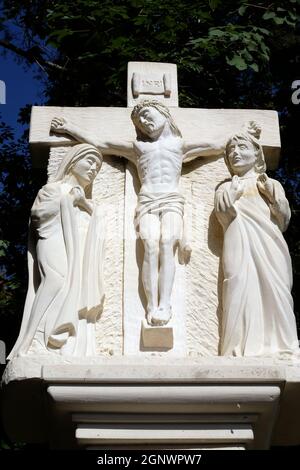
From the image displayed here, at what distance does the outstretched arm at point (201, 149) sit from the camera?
21.1 ft

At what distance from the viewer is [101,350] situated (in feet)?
18.1

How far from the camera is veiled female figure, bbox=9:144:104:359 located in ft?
17.1

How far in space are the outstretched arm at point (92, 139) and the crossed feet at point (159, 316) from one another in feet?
4.90

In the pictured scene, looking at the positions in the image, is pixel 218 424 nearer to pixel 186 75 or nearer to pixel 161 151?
pixel 161 151

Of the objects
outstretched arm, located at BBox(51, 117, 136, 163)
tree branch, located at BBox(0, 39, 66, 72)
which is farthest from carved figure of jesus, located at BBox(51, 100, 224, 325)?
tree branch, located at BBox(0, 39, 66, 72)

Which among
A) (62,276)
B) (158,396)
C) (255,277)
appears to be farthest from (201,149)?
(158,396)

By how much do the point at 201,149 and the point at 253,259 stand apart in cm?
129

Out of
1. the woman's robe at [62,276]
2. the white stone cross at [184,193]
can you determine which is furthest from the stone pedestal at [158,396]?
the white stone cross at [184,193]

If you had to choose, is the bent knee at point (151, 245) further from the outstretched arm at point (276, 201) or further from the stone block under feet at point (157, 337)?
the outstretched arm at point (276, 201)

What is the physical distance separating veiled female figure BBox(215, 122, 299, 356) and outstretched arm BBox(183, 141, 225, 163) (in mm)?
248

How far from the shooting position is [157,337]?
17.6 ft

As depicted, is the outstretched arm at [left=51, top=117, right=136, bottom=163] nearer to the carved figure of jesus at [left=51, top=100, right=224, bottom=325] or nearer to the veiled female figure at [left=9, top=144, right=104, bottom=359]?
the carved figure of jesus at [left=51, top=100, right=224, bottom=325]
